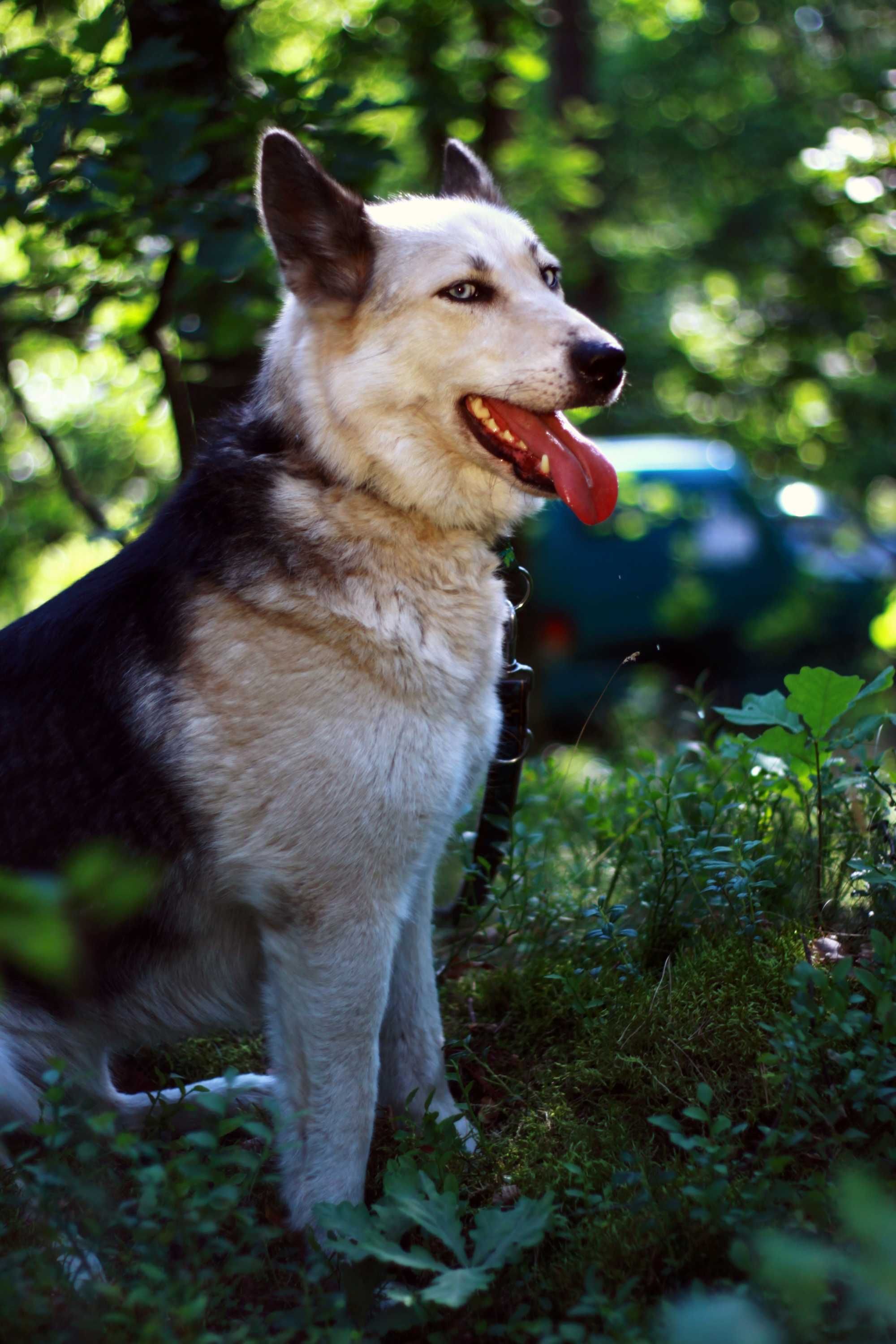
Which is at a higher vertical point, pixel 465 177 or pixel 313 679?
pixel 465 177

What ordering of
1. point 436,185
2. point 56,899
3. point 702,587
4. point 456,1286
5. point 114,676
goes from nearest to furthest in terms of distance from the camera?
point 56,899 < point 456,1286 < point 114,676 < point 436,185 < point 702,587

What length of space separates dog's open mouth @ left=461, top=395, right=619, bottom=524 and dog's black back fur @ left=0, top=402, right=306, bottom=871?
46 cm

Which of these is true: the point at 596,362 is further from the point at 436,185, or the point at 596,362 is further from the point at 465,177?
the point at 436,185

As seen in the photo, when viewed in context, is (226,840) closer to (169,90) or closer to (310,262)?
(310,262)

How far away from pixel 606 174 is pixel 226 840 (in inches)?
587

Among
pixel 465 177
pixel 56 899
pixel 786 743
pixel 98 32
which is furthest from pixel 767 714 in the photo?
pixel 98 32

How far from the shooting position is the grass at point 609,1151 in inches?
70.1

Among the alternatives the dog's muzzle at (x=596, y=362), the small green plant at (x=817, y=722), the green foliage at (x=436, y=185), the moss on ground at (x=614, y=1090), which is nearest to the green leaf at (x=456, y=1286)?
the moss on ground at (x=614, y=1090)

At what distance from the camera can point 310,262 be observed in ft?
8.91

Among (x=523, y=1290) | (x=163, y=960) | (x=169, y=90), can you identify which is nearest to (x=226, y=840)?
(x=163, y=960)

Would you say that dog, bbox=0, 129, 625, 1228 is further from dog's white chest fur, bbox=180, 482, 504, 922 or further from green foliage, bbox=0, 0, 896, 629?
green foliage, bbox=0, 0, 896, 629

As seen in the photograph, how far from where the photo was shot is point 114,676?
99.5 inches

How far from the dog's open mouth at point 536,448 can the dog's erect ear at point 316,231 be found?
428mm

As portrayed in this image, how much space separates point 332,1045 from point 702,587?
580 centimetres
